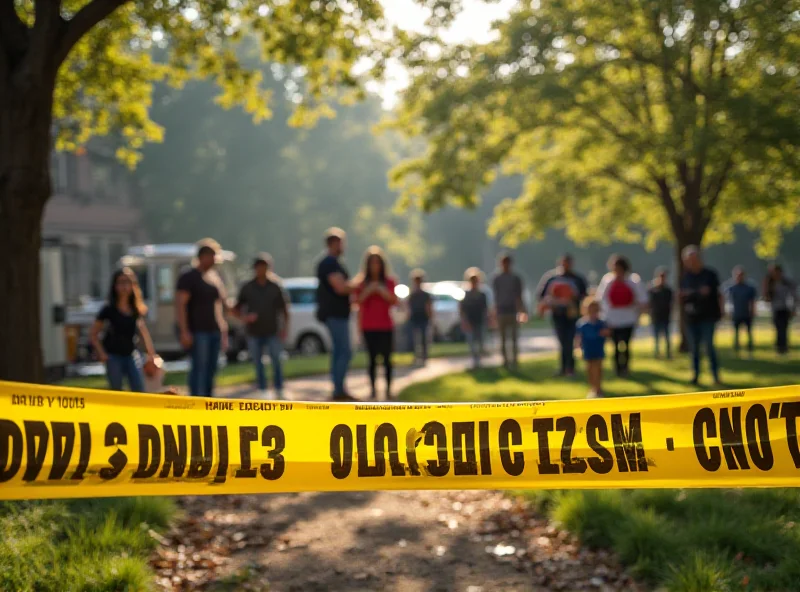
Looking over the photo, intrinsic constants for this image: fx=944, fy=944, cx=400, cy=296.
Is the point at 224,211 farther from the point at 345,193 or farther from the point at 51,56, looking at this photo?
the point at 51,56

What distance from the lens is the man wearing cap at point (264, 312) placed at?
35.0 ft

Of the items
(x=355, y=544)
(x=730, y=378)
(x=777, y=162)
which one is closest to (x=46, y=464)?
(x=355, y=544)

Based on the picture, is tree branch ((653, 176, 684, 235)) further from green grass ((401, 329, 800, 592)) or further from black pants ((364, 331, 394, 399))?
green grass ((401, 329, 800, 592))

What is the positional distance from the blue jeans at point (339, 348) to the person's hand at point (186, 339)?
1534 mm

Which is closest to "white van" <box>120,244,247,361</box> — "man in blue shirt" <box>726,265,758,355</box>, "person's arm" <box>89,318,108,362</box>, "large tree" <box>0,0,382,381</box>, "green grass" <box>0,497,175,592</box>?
"large tree" <box>0,0,382,381</box>

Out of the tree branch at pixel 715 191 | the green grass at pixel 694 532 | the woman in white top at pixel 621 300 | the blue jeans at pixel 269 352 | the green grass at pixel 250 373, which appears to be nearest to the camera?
the green grass at pixel 694 532

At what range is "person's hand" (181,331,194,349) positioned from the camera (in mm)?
9386

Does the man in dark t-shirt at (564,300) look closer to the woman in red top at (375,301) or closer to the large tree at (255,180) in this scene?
the woman in red top at (375,301)

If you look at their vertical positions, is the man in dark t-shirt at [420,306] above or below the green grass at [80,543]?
above

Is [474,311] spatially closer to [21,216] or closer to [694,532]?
[21,216]

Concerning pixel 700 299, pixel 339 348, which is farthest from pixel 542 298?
pixel 339 348

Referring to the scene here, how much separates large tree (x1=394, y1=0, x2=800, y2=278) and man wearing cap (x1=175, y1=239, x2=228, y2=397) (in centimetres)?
550

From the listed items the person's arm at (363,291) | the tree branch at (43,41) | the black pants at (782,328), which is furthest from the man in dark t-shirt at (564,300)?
the tree branch at (43,41)

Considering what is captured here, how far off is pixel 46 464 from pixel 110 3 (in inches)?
188
